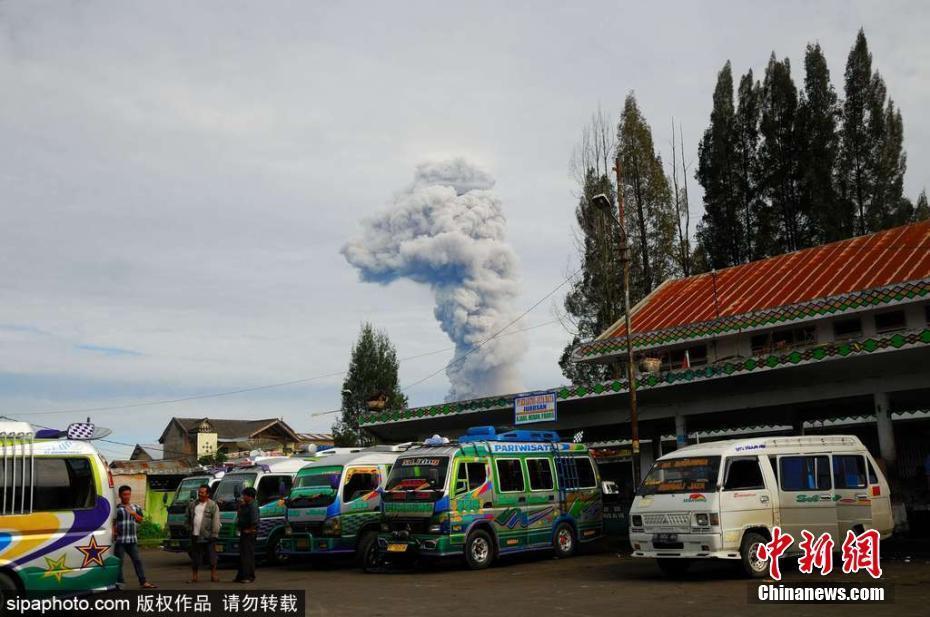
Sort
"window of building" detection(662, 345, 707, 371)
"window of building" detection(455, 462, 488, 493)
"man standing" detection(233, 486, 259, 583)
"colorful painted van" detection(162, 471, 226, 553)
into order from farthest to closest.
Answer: "window of building" detection(662, 345, 707, 371) → "colorful painted van" detection(162, 471, 226, 553) → "window of building" detection(455, 462, 488, 493) → "man standing" detection(233, 486, 259, 583)

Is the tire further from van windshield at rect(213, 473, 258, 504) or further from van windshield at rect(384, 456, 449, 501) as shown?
van windshield at rect(213, 473, 258, 504)

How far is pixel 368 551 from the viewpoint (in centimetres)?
1897

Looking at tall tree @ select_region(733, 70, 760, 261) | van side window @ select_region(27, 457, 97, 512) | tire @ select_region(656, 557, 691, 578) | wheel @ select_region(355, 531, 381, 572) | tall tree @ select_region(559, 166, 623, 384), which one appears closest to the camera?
van side window @ select_region(27, 457, 97, 512)

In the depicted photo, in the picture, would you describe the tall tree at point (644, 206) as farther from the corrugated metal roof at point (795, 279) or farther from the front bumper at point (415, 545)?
the front bumper at point (415, 545)

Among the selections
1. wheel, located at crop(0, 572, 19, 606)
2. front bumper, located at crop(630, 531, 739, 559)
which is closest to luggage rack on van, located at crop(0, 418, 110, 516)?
wheel, located at crop(0, 572, 19, 606)

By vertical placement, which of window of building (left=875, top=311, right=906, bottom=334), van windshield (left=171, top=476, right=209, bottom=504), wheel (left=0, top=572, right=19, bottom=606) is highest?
window of building (left=875, top=311, right=906, bottom=334)

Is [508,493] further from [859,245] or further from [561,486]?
[859,245]

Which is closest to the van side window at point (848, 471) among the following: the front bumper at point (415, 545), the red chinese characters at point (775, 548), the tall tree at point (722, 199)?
the red chinese characters at point (775, 548)

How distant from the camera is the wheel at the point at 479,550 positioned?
17.4 m

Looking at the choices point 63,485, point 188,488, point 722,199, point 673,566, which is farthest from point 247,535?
point 722,199

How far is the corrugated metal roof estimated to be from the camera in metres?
27.3

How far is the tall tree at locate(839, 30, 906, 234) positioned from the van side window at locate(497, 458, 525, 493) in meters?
34.3

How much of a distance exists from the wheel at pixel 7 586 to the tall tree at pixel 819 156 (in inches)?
1701

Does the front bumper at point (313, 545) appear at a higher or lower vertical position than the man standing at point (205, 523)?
lower
